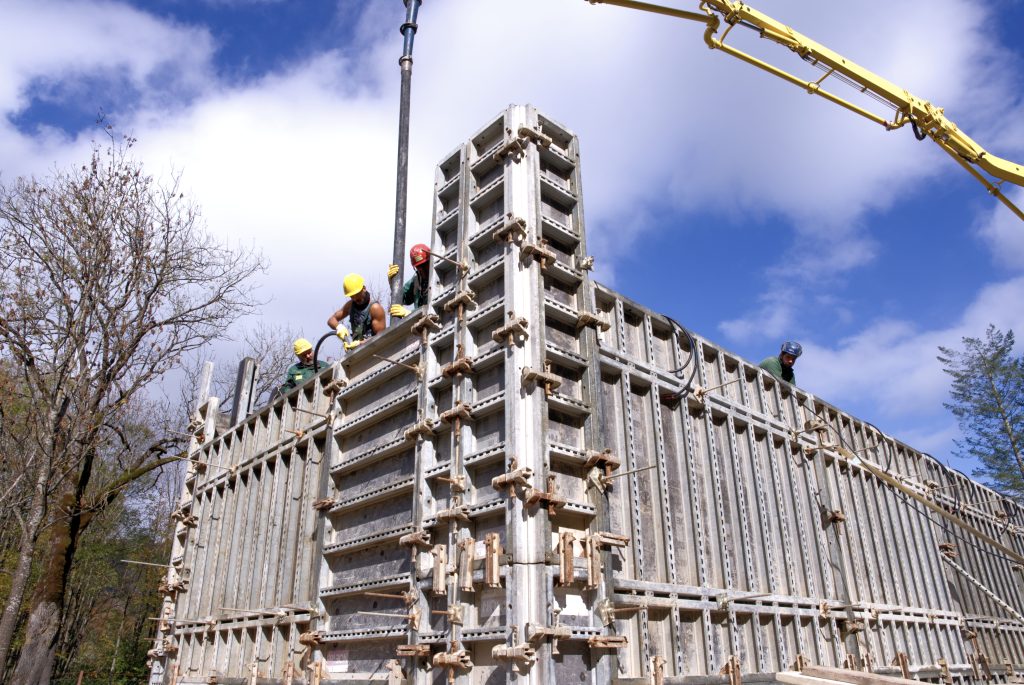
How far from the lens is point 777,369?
12281 mm

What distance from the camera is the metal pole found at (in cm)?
1584

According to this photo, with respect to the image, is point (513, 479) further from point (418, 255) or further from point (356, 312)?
point (356, 312)

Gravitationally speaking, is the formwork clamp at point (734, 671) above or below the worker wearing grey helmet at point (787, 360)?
below

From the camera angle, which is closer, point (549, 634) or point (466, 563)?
point (549, 634)

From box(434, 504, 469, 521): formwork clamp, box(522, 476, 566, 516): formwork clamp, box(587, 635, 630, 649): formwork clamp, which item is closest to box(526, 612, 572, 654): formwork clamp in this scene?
box(587, 635, 630, 649): formwork clamp

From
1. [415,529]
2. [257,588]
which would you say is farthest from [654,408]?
[257,588]

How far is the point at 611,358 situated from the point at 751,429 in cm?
321

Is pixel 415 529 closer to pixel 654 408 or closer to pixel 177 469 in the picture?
Result: pixel 654 408

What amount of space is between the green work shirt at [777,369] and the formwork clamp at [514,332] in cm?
598

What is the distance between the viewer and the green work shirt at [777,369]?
1209cm

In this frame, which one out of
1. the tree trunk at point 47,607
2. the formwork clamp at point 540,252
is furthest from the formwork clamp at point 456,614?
the tree trunk at point 47,607

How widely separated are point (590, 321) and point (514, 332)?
1.15 metres

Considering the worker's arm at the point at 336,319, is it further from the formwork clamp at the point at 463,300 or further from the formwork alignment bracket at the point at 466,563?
the formwork alignment bracket at the point at 466,563

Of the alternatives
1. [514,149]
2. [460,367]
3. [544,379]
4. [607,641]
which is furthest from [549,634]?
[514,149]
